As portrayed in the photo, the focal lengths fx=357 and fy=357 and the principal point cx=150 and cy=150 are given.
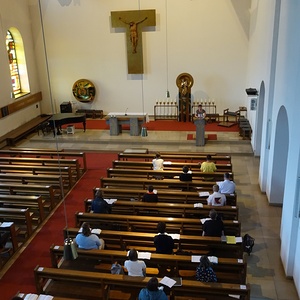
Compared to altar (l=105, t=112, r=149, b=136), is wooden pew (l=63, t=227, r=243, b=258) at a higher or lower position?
lower

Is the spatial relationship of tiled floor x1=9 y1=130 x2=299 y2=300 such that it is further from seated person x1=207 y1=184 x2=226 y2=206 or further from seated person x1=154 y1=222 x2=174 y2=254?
seated person x1=154 y1=222 x2=174 y2=254

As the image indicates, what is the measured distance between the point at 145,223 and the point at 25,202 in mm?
3114

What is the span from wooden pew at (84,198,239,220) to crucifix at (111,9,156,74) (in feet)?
31.9

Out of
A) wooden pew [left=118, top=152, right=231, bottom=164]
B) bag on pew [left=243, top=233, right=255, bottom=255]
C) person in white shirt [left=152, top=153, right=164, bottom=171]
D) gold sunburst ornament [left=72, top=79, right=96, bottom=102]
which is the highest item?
gold sunburst ornament [left=72, top=79, right=96, bottom=102]

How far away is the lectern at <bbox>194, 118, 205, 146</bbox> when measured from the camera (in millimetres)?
12700

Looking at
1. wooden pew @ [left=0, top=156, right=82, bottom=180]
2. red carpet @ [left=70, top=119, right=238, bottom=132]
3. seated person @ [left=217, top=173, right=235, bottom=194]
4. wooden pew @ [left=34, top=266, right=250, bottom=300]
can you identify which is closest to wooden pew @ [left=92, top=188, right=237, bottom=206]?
seated person @ [left=217, top=173, right=235, bottom=194]

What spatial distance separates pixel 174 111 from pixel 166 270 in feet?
37.8

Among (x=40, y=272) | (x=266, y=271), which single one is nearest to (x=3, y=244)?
(x=40, y=272)

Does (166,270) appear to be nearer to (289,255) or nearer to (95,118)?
(289,255)

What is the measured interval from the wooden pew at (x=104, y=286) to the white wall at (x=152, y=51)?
1200 cm


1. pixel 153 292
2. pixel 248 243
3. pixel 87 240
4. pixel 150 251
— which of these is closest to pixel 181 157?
pixel 248 243

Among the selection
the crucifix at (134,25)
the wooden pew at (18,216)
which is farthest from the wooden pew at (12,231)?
the crucifix at (134,25)

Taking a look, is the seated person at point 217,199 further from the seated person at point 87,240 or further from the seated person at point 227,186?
the seated person at point 87,240

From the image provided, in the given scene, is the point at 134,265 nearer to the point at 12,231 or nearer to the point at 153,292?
the point at 153,292
